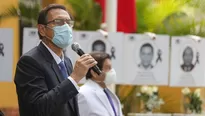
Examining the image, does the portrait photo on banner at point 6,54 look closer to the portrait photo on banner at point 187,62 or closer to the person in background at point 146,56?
the person in background at point 146,56

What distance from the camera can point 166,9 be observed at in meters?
12.2

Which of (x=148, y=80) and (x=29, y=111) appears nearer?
(x=29, y=111)

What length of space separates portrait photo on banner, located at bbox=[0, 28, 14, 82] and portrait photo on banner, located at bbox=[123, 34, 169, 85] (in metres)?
1.99

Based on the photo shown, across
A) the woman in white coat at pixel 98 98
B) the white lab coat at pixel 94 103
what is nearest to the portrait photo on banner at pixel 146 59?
the woman in white coat at pixel 98 98

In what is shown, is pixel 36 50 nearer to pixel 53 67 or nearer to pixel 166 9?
pixel 53 67

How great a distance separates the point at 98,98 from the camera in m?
6.62

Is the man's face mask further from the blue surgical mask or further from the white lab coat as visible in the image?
the white lab coat

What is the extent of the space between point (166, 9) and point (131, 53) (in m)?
2.58

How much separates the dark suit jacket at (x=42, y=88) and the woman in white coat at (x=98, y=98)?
1.89 metres

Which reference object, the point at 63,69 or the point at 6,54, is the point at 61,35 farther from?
the point at 6,54

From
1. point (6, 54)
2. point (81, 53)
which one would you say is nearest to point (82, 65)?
point (81, 53)

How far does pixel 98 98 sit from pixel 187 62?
13.7 ft

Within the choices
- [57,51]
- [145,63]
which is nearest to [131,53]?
[145,63]

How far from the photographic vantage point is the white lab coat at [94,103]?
6.53m
